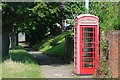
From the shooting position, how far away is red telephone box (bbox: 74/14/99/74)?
1398cm

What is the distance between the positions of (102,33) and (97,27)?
0.82 m

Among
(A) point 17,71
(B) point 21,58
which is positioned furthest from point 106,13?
(B) point 21,58

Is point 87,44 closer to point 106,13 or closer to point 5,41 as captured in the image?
point 106,13

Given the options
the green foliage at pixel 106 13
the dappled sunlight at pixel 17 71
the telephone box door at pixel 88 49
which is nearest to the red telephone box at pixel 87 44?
the telephone box door at pixel 88 49

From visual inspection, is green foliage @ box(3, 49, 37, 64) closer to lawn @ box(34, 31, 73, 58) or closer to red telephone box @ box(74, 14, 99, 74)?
lawn @ box(34, 31, 73, 58)

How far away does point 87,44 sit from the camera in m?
14.3

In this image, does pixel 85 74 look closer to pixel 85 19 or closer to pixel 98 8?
pixel 85 19

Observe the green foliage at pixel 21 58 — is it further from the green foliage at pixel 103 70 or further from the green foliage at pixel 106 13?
the green foliage at pixel 103 70

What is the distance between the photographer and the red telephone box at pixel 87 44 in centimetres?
1398

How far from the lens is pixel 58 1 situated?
16.9 meters

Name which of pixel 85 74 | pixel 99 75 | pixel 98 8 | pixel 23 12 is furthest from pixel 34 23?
pixel 99 75

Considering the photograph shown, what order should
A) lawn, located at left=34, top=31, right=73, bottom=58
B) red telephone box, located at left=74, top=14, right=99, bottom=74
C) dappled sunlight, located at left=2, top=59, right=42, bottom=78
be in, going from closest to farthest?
dappled sunlight, located at left=2, top=59, right=42, bottom=78 → red telephone box, located at left=74, top=14, right=99, bottom=74 → lawn, located at left=34, top=31, right=73, bottom=58

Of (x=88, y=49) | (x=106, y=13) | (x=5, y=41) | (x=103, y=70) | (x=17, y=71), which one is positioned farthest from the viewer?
(x=5, y=41)

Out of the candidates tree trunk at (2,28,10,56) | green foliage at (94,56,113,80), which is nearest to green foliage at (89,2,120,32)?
green foliage at (94,56,113,80)
